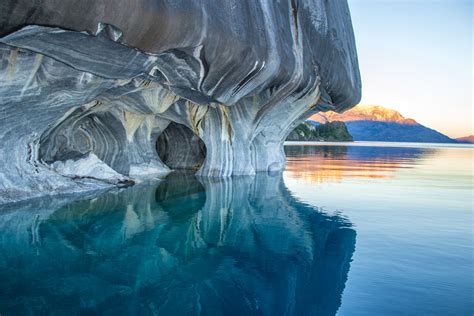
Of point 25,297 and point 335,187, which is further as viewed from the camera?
point 335,187

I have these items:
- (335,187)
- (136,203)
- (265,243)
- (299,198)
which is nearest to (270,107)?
(335,187)

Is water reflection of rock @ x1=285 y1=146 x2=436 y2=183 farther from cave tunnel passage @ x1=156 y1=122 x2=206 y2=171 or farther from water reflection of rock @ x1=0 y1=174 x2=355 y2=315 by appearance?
water reflection of rock @ x1=0 y1=174 x2=355 y2=315

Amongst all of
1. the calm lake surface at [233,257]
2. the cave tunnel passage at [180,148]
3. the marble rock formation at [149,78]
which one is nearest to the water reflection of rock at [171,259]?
the calm lake surface at [233,257]

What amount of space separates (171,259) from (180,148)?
16.0 m

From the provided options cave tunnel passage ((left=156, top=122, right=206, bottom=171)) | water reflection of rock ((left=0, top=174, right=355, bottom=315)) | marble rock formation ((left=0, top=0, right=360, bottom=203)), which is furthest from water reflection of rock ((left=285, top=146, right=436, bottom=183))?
water reflection of rock ((left=0, top=174, right=355, bottom=315))

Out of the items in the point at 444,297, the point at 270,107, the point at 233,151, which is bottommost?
the point at 444,297

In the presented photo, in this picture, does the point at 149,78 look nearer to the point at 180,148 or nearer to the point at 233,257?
the point at 233,257

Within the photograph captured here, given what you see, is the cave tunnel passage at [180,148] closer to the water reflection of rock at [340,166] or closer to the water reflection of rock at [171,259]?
the water reflection of rock at [340,166]

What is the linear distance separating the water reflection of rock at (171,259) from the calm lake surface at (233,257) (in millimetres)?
18

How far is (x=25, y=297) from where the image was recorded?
13.4ft

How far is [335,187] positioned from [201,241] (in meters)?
8.09

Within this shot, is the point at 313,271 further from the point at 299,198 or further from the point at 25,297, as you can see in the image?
the point at 299,198

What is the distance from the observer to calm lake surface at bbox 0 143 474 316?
420 cm

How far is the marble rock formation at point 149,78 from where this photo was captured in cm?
651
